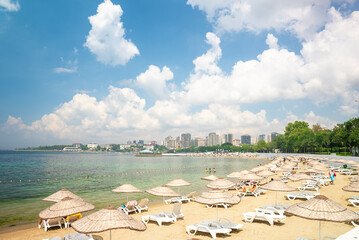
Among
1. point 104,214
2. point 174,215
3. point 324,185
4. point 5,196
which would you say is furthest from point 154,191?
point 5,196

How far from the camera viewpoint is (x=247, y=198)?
1786 centimetres

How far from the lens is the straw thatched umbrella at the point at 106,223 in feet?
20.7

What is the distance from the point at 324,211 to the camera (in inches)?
283

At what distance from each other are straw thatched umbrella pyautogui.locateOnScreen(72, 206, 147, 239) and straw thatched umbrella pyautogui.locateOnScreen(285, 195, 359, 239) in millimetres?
5332

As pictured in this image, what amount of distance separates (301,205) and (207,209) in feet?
26.4

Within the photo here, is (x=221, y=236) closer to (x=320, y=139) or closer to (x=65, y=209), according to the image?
(x=65, y=209)

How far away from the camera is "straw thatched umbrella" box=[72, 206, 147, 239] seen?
6.31 metres

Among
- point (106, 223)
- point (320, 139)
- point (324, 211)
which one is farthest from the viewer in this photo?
point (320, 139)

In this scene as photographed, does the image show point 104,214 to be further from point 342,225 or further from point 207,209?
point 342,225

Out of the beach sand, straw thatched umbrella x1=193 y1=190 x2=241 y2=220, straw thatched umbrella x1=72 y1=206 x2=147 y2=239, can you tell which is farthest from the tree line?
straw thatched umbrella x1=72 y1=206 x2=147 y2=239

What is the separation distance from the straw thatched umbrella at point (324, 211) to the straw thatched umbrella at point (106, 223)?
5332mm

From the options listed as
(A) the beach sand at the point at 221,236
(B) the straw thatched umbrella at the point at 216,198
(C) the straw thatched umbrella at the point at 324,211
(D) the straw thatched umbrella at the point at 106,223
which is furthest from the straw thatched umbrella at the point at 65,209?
(C) the straw thatched umbrella at the point at 324,211

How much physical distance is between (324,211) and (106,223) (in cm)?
675

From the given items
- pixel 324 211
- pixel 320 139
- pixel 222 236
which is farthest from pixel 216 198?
pixel 320 139
